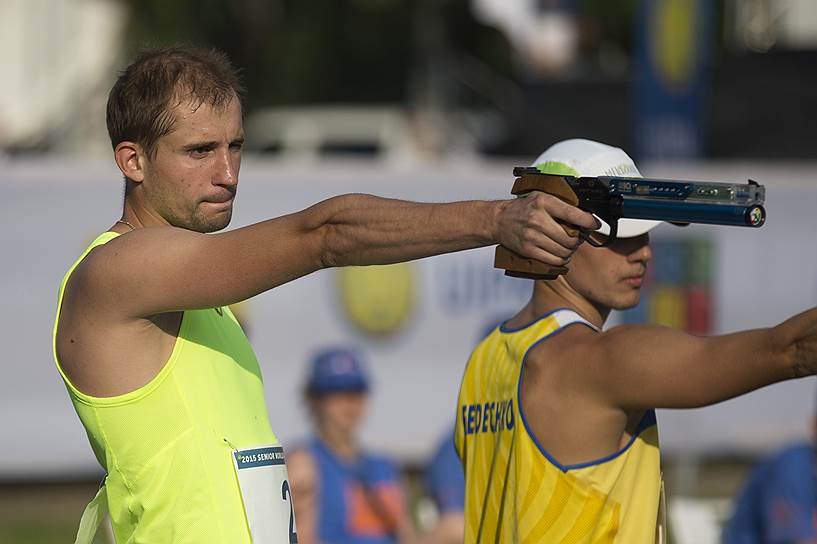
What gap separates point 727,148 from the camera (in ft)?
48.8

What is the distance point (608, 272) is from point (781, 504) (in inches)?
110

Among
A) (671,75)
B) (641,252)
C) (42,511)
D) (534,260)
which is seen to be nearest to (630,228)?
(641,252)

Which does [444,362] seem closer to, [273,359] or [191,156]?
[273,359]

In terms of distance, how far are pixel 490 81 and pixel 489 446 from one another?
20.5 m

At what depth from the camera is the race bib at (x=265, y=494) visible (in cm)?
310

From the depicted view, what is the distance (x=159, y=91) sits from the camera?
3.05 meters

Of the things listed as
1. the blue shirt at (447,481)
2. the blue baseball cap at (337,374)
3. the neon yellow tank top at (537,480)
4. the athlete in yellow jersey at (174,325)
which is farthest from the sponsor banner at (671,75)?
the athlete in yellow jersey at (174,325)

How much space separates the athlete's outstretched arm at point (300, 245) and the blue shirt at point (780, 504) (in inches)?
143

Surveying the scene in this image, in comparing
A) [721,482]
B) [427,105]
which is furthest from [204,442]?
[427,105]

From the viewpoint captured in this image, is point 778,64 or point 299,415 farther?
point 778,64

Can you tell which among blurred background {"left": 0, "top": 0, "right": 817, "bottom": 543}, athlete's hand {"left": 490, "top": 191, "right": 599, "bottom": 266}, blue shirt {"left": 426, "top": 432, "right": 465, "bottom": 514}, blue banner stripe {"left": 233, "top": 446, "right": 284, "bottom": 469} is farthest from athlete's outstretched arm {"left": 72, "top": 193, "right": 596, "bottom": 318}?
blue shirt {"left": 426, "top": 432, "right": 465, "bottom": 514}

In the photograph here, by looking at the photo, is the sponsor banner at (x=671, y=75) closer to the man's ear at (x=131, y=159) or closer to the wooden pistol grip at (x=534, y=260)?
the man's ear at (x=131, y=159)

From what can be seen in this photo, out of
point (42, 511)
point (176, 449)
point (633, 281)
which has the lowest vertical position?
point (42, 511)

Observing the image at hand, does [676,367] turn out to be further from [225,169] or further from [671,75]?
[671,75]
